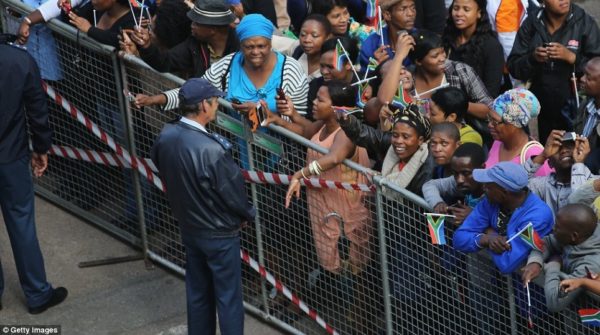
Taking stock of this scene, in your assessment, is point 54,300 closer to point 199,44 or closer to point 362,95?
point 199,44

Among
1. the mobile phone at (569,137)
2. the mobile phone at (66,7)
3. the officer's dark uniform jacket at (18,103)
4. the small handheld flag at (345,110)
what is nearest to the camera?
the mobile phone at (569,137)

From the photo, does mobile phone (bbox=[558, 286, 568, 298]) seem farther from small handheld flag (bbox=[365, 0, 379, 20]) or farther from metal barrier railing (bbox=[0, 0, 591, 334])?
small handheld flag (bbox=[365, 0, 379, 20])

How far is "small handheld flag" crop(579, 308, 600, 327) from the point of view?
638 cm

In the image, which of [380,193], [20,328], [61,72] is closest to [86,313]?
[20,328]

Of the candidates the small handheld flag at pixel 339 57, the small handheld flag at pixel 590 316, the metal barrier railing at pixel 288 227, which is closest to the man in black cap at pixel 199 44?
the metal barrier railing at pixel 288 227

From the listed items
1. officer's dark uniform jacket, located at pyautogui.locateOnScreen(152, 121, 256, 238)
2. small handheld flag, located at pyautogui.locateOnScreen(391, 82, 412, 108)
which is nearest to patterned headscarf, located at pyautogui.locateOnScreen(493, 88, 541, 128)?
small handheld flag, located at pyautogui.locateOnScreen(391, 82, 412, 108)

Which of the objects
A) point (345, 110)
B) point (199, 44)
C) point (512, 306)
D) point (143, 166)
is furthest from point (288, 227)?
point (512, 306)

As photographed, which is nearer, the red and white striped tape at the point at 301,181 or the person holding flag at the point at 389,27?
the red and white striped tape at the point at 301,181

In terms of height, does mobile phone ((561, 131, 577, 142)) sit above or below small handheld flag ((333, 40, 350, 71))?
above

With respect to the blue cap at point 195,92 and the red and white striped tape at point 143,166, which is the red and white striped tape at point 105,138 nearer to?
the red and white striped tape at point 143,166

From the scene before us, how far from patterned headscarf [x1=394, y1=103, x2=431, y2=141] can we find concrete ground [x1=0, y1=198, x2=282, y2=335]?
2059 millimetres

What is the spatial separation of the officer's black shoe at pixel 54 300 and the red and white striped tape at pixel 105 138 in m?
1.09

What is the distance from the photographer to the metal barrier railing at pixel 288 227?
24.1ft

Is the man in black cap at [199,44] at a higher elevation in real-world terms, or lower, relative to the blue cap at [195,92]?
lower
